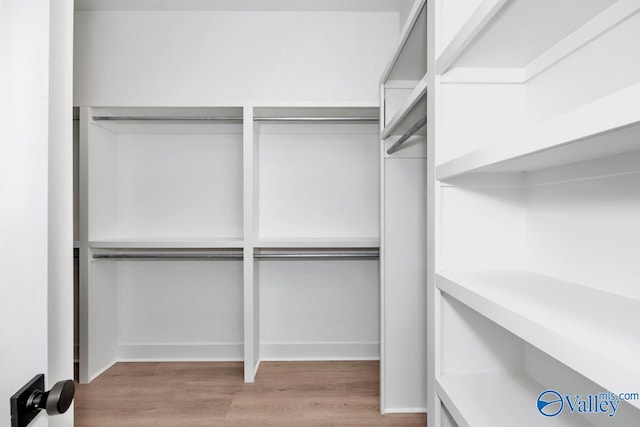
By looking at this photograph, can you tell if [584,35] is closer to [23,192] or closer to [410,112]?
[410,112]

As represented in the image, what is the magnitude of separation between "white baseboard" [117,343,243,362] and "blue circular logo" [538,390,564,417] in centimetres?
189

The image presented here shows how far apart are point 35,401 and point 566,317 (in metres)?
0.77

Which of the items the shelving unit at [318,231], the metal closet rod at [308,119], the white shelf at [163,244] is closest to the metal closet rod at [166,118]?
the metal closet rod at [308,119]

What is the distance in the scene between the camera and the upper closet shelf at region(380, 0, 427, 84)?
1.15 metres

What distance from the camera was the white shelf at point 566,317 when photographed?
0.42 metres

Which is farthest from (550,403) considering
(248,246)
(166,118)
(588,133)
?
(166,118)

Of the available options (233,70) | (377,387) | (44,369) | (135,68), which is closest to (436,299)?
(44,369)

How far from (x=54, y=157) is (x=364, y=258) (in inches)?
71.4

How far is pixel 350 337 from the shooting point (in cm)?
238

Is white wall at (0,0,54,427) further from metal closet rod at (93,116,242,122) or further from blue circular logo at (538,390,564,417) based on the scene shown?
metal closet rod at (93,116,242,122)

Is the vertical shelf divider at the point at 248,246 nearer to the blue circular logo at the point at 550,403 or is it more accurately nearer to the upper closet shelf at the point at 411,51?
the upper closet shelf at the point at 411,51

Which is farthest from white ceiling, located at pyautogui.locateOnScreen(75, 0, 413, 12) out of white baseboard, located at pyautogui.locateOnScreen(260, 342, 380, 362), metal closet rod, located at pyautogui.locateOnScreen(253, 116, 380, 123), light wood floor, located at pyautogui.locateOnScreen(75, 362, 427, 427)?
light wood floor, located at pyautogui.locateOnScreen(75, 362, 427, 427)

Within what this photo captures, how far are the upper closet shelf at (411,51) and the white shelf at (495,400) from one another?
3.41ft

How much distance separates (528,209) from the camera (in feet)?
3.13
